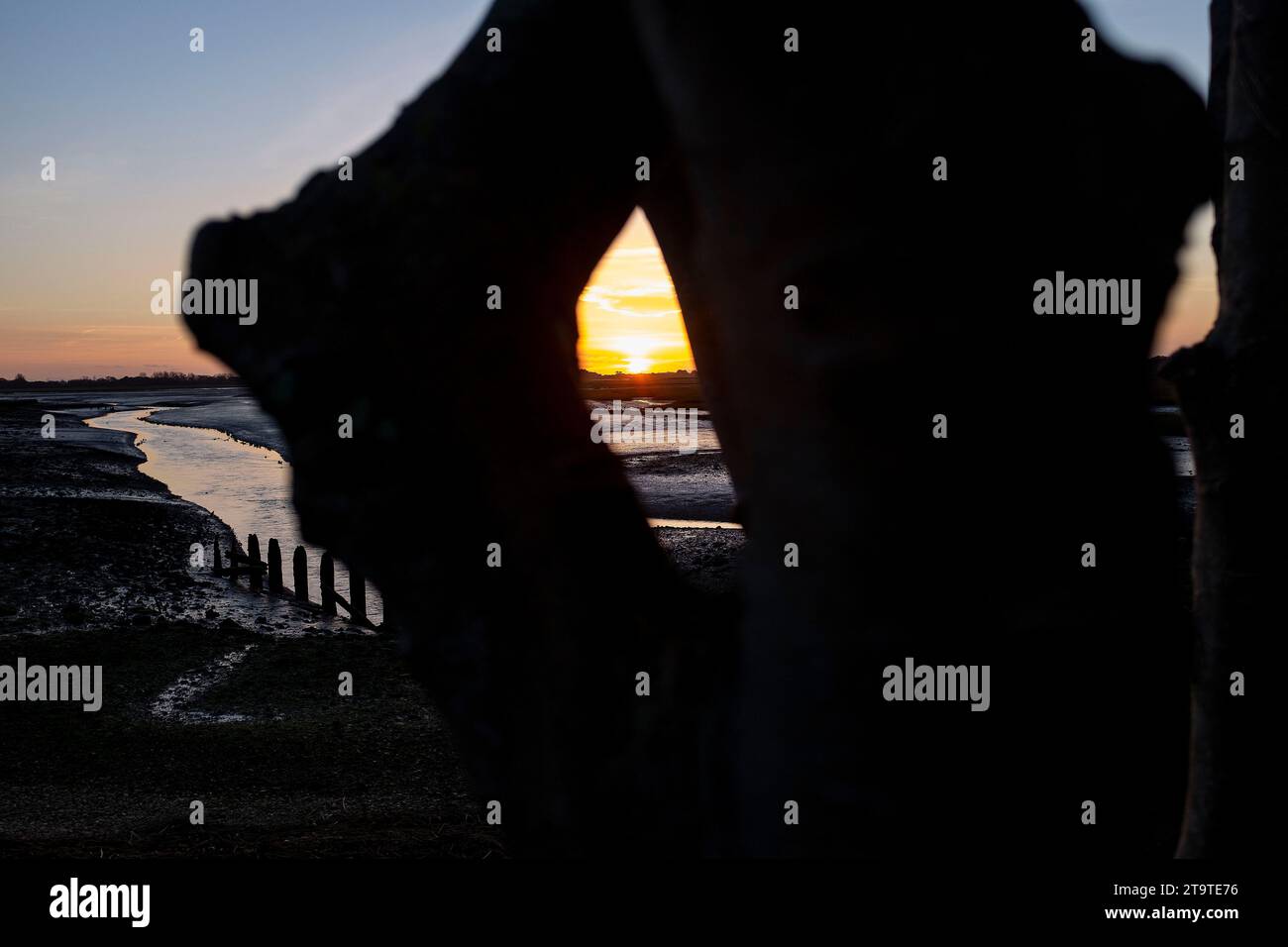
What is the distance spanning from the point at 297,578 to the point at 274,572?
30.0 inches

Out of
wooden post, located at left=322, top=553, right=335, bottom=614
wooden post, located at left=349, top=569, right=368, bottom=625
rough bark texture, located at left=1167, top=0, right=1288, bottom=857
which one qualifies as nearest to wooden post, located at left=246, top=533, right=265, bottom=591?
wooden post, located at left=322, top=553, right=335, bottom=614

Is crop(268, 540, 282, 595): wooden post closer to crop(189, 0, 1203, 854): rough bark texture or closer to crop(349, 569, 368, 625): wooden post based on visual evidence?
crop(349, 569, 368, 625): wooden post

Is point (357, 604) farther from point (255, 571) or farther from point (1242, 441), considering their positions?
point (1242, 441)

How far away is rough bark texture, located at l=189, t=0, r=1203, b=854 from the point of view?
1230 millimetres

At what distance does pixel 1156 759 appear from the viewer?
1.45 meters

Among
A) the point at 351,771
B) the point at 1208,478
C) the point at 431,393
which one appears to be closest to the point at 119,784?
the point at 351,771

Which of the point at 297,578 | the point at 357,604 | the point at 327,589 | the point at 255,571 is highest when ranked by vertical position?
the point at 255,571

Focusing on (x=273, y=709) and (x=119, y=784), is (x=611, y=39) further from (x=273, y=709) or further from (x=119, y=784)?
(x=273, y=709)

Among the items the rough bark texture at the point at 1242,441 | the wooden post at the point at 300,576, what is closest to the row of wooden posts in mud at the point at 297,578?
the wooden post at the point at 300,576

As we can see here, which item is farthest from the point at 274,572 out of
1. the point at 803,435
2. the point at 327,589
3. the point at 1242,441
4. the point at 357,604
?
the point at 803,435

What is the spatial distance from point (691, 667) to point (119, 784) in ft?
24.5

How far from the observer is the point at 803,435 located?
1312mm

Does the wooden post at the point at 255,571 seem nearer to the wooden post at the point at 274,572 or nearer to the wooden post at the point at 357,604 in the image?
the wooden post at the point at 274,572

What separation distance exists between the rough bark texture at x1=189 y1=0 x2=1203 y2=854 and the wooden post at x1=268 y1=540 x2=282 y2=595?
17.2m
